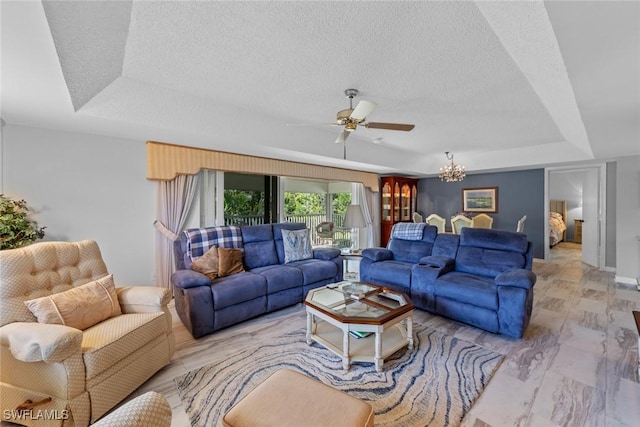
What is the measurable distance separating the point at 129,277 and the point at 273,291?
1.92 m

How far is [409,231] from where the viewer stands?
13.4ft

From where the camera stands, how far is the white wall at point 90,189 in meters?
2.86

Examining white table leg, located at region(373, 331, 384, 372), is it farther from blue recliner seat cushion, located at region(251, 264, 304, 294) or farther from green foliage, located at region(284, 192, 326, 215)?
green foliage, located at region(284, 192, 326, 215)

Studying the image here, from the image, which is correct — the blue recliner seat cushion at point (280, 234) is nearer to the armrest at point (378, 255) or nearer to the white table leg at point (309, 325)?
the armrest at point (378, 255)

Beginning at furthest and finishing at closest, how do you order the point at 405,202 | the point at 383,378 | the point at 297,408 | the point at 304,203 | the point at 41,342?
the point at 405,202
the point at 304,203
the point at 383,378
the point at 41,342
the point at 297,408

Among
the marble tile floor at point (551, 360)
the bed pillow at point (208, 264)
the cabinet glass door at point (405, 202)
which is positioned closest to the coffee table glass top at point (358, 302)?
the marble tile floor at point (551, 360)

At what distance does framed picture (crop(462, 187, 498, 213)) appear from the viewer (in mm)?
6582

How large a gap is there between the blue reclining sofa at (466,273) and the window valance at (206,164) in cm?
204

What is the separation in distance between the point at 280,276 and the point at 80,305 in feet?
6.08

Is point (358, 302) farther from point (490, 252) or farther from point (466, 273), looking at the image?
point (490, 252)

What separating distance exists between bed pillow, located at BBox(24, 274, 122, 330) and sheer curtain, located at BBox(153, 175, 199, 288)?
5.00 feet

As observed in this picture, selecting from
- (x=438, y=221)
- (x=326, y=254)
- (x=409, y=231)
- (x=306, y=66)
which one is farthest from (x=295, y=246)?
(x=438, y=221)

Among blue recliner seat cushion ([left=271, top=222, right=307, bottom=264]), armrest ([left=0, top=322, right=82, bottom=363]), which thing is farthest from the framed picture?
armrest ([left=0, top=322, right=82, bottom=363])

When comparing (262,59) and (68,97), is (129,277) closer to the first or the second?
(68,97)
